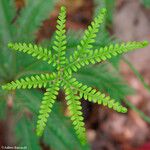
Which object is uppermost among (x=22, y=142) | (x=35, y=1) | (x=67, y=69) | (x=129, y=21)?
(x=129, y=21)

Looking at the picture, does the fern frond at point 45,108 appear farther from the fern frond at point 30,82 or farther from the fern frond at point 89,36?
the fern frond at point 89,36

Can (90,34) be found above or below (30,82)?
above

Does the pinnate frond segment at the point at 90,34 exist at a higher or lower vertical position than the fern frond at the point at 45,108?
higher

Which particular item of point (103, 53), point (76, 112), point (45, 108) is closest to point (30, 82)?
point (45, 108)

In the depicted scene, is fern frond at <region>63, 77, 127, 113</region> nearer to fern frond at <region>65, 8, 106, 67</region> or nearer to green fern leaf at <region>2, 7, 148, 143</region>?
green fern leaf at <region>2, 7, 148, 143</region>

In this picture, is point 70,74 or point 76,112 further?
point 70,74

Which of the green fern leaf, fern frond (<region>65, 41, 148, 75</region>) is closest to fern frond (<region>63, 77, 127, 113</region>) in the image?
the green fern leaf

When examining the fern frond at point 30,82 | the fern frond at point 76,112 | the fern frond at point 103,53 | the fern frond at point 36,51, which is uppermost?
the fern frond at point 36,51

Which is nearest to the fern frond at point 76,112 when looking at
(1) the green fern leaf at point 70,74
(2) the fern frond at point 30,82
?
(1) the green fern leaf at point 70,74

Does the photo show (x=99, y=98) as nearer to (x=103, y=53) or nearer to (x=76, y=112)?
(x=76, y=112)

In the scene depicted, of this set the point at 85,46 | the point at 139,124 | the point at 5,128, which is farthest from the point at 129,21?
the point at 85,46

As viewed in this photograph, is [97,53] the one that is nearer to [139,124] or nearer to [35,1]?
[35,1]
